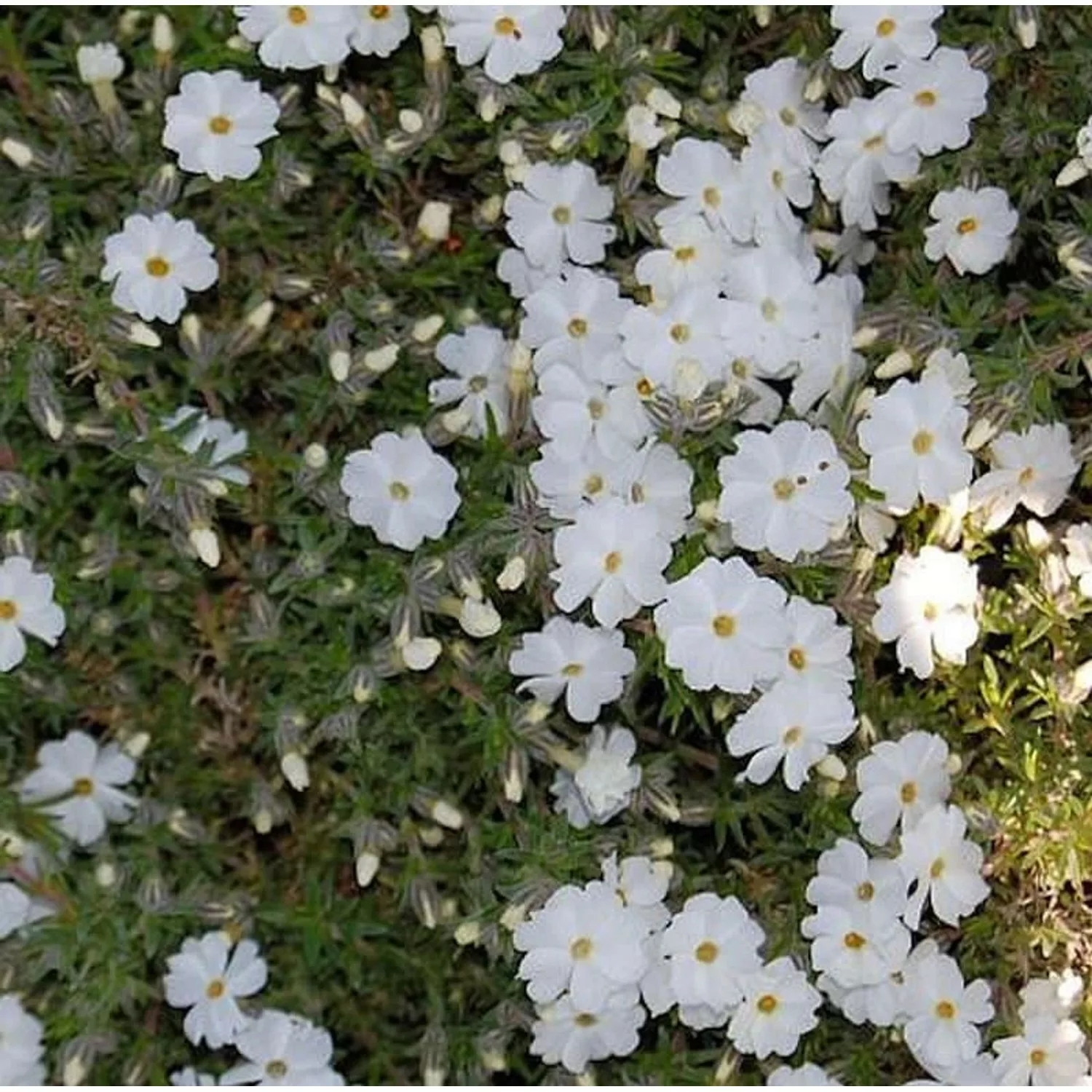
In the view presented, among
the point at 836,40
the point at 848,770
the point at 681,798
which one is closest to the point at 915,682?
the point at 848,770

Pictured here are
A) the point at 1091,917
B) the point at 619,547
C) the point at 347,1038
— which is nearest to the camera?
the point at 619,547

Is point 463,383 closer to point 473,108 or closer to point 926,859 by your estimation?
point 473,108

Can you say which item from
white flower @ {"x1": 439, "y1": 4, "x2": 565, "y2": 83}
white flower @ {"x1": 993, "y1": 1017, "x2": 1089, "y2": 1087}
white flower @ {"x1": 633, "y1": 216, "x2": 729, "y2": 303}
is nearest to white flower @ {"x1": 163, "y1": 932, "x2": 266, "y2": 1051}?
white flower @ {"x1": 993, "y1": 1017, "x2": 1089, "y2": 1087}

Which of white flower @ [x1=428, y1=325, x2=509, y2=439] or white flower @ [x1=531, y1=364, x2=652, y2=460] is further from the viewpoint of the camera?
white flower @ [x1=428, y1=325, x2=509, y2=439]

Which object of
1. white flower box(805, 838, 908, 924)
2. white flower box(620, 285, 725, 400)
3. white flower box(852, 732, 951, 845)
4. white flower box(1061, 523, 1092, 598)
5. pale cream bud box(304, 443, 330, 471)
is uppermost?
white flower box(620, 285, 725, 400)

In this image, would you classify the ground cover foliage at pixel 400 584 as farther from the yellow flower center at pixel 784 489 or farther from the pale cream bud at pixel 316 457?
the yellow flower center at pixel 784 489

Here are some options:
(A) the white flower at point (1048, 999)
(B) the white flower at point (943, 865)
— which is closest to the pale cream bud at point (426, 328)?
(B) the white flower at point (943, 865)

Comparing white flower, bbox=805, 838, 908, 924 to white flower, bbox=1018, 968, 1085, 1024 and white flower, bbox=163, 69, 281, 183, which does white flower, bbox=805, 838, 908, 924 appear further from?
white flower, bbox=163, 69, 281, 183

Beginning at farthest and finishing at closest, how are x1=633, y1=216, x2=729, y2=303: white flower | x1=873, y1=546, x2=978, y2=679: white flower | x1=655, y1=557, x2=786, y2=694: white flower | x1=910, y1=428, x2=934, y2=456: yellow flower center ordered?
1. x1=633, y1=216, x2=729, y2=303: white flower
2. x1=873, y1=546, x2=978, y2=679: white flower
3. x1=910, y1=428, x2=934, y2=456: yellow flower center
4. x1=655, y1=557, x2=786, y2=694: white flower
